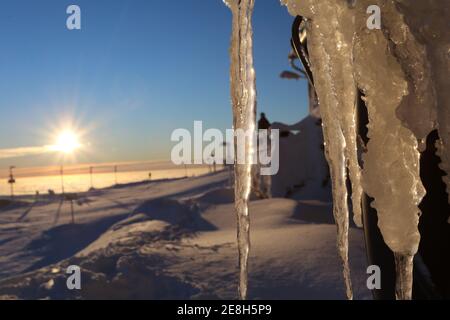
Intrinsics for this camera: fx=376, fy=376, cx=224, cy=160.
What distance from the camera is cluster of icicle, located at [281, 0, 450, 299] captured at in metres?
Result: 1.05

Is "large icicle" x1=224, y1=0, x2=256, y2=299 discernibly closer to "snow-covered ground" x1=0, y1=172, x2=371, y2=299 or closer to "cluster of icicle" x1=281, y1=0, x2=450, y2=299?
"cluster of icicle" x1=281, y1=0, x2=450, y2=299

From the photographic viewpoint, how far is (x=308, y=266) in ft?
16.1

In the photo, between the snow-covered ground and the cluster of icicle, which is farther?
the snow-covered ground

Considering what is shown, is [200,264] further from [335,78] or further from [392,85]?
[392,85]

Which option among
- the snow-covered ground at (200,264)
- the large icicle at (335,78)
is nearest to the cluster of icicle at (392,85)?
the large icicle at (335,78)

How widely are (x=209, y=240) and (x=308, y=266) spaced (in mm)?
2986

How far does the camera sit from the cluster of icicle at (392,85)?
1.05 m

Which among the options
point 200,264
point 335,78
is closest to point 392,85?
point 335,78

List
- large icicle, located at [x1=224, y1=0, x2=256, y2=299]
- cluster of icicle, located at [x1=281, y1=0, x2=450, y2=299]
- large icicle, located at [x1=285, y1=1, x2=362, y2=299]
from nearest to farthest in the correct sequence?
cluster of icicle, located at [x1=281, y1=0, x2=450, y2=299]
large icicle, located at [x1=285, y1=1, x2=362, y2=299]
large icicle, located at [x1=224, y1=0, x2=256, y2=299]

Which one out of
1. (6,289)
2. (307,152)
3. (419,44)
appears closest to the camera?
(419,44)

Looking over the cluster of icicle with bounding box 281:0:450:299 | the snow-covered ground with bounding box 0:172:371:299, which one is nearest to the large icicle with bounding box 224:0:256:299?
the cluster of icicle with bounding box 281:0:450:299
